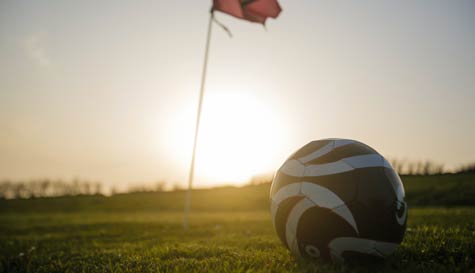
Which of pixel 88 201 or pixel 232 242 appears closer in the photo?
pixel 232 242

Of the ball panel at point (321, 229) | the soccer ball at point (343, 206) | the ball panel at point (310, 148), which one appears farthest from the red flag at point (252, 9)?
the ball panel at point (321, 229)

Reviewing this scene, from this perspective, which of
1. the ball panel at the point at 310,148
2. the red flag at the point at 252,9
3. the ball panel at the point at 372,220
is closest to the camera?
the ball panel at the point at 372,220

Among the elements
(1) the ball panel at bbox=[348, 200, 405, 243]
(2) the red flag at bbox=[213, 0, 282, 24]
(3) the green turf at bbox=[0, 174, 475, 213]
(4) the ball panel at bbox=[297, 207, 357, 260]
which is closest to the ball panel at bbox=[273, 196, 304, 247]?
(4) the ball panel at bbox=[297, 207, 357, 260]

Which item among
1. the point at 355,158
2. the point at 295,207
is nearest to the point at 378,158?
the point at 355,158

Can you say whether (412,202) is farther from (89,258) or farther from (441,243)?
(89,258)

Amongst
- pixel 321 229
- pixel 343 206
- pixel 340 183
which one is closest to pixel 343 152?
pixel 340 183

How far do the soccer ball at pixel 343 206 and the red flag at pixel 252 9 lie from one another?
7.95 metres

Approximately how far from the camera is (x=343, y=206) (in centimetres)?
407

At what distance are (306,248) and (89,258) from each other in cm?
414

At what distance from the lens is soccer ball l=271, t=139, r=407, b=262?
407 centimetres

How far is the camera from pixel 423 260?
177 inches

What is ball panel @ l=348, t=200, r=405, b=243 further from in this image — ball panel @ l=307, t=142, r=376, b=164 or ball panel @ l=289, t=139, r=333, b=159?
ball panel @ l=289, t=139, r=333, b=159

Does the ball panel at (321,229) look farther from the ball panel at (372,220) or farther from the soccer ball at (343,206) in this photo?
the ball panel at (372,220)

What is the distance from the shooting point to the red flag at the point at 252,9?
1123 cm
